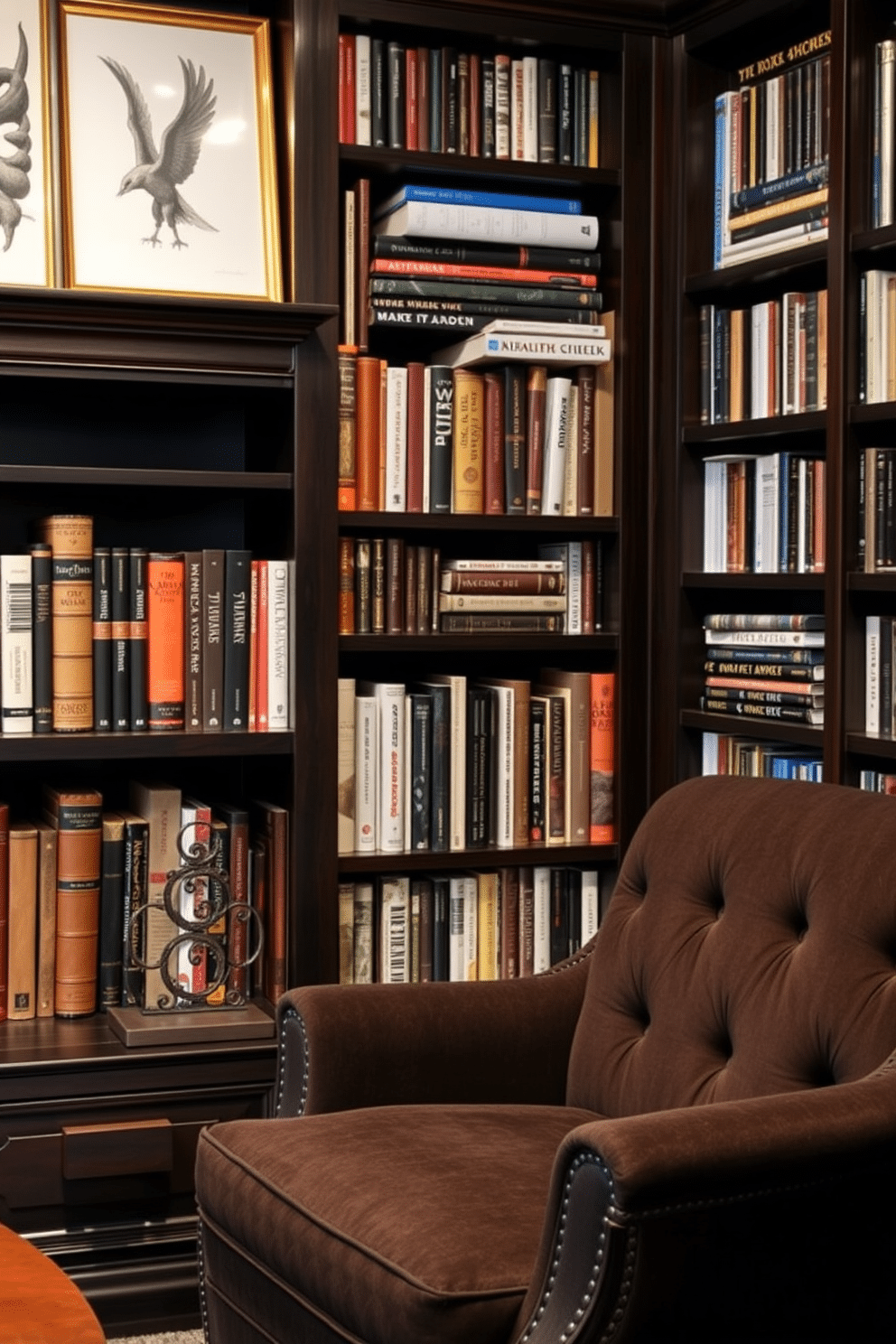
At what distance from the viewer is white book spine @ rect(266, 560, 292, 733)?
3.09 meters

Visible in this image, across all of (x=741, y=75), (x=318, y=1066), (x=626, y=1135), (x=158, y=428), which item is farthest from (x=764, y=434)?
(x=626, y=1135)

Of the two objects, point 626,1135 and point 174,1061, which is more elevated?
point 626,1135

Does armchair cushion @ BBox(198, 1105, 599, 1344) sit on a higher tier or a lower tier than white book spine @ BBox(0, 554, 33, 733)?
lower

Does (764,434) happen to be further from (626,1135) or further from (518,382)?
(626,1135)

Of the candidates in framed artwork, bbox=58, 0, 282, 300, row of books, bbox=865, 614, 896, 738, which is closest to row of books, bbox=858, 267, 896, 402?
row of books, bbox=865, 614, 896, 738

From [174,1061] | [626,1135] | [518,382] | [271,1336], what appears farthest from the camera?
[518,382]

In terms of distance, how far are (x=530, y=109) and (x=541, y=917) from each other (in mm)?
1566

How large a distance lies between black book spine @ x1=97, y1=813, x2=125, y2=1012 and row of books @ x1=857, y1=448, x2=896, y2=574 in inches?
54.3

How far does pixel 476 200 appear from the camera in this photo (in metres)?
3.21

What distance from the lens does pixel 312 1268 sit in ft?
6.35

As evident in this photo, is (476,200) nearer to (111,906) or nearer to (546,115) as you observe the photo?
(546,115)

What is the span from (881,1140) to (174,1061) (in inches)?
56.0

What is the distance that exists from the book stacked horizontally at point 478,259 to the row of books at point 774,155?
10.9 inches

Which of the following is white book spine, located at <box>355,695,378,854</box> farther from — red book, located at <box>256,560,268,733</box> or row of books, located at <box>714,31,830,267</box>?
row of books, located at <box>714,31,830,267</box>
